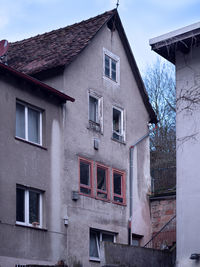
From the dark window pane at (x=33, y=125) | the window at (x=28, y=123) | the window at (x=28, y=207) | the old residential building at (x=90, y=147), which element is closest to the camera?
the window at (x=28, y=207)

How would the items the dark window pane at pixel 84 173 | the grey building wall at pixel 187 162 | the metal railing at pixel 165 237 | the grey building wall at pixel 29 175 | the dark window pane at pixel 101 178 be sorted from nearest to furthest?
the grey building wall at pixel 187 162 < the grey building wall at pixel 29 175 < the dark window pane at pixel 84 173 < the dark window pane at pixel 101 178 < the metal railing at pixel 165 237

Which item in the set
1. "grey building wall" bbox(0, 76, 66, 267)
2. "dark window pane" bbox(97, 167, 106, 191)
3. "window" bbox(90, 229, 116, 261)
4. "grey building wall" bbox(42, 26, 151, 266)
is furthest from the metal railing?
"grey building wall" bbox(0, 76, 66, 267)

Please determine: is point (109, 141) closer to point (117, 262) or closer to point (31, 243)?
point (31, 243)

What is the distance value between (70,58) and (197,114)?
25.6 ft

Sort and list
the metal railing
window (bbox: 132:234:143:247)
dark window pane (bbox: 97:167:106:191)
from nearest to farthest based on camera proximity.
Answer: dark window pane (bbox: 97:167:106:191) < the metal railing < window (bbox: 132:234:143:247)

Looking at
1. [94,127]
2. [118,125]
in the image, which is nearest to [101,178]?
[94,127]

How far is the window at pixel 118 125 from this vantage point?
81.2ft

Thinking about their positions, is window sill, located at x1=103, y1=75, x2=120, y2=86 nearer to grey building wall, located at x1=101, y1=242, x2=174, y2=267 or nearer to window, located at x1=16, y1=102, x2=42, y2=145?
window, located at x1=16, y1=102, x2=42, y2=145

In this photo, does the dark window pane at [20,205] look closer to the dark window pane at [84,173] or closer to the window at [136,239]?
the dark window pane at [84,173]

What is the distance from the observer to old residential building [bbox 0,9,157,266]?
20.7m

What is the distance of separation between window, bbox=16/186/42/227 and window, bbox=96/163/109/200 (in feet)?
11.2

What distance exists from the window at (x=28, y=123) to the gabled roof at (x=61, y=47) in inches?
92.0

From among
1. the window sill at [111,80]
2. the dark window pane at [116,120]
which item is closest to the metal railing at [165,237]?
the dark window pane at [116,120]

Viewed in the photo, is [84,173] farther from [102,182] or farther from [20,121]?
[20,121]
